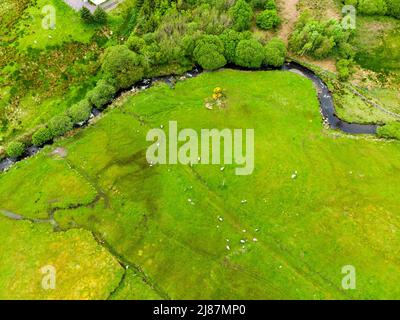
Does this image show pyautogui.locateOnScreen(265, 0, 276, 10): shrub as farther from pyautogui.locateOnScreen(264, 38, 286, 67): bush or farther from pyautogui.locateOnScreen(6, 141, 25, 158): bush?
pyautogui.locateOnScreen(6, 141, 25, 158): bush

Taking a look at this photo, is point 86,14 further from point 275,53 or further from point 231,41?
point 275,53

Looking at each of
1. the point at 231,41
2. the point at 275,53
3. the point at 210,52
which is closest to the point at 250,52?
the point at 231,41

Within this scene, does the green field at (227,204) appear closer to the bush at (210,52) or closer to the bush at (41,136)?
the bush at (41,136)

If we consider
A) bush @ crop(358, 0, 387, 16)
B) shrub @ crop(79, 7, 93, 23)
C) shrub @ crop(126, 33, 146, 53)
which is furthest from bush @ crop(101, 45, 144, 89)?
bush @ crop(358, 0, 387, 16)

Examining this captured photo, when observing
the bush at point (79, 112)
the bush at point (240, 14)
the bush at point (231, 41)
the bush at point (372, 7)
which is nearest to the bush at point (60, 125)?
the bush at point (79, 112)

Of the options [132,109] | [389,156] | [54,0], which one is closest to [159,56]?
[132,109]
